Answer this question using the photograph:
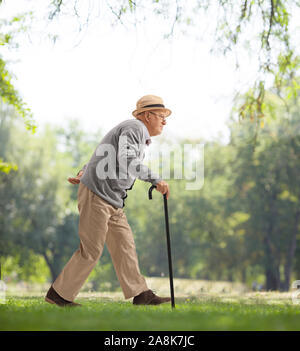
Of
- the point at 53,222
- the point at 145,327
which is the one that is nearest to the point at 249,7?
the point at 145,327

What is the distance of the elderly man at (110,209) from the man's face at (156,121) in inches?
9.2

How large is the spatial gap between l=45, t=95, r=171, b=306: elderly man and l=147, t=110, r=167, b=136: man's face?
23 cm

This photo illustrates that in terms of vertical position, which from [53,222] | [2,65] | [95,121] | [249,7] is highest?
[95,121]

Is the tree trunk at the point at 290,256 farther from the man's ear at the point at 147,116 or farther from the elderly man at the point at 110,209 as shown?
the man's ear at the point at 147,116

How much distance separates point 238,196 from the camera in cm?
2348

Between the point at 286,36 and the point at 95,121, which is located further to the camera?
the point at 95,121

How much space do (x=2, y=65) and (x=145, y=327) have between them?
17.2 feet

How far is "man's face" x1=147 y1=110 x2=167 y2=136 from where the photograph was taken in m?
4.51

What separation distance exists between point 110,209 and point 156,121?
3.43 ft

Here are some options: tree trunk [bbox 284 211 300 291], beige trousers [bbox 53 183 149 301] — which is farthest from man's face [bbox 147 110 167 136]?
tree trunk [bbox 284 211 300 291]

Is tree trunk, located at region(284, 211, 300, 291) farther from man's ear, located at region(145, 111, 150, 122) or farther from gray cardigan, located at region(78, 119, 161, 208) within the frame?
gray cardigan, located at region(78, 119, 161, 208)

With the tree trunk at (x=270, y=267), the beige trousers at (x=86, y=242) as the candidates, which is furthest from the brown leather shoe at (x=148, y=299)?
the tree trunk at (x=270, y=267)
